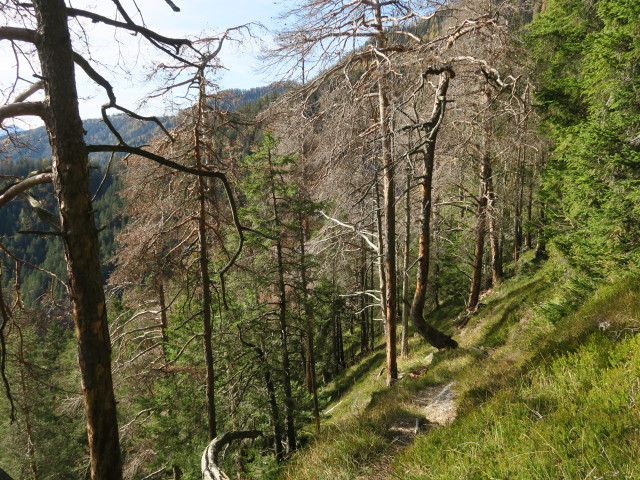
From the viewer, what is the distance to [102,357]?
7.75ft

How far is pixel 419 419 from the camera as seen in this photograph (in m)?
5.29

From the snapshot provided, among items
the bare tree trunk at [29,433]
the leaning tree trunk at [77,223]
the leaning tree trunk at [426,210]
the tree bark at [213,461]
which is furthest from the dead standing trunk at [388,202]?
the bare tree trunk at [29,433]

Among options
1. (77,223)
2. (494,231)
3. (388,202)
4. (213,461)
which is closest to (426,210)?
(388,202)

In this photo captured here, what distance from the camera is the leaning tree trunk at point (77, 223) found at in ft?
7.25

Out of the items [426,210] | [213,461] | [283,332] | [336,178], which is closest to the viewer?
[213,461]

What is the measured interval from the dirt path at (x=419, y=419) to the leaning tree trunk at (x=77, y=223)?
8.74 ft

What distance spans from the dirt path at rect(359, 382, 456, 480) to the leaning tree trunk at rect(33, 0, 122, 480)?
2.66 metres

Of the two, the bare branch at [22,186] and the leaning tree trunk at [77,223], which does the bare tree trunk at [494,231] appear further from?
the bare branch at [22,186]

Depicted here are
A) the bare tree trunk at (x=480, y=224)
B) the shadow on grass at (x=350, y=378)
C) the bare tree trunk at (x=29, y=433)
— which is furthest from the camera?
the shadow on grass at (x=350, y=378)

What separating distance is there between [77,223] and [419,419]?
508 centimetres

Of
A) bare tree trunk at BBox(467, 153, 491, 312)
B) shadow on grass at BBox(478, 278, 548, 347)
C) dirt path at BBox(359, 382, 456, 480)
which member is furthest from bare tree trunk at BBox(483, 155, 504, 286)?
dirt path at BBox(359, 382, 456, 480)

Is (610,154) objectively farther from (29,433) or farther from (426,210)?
(29,433)

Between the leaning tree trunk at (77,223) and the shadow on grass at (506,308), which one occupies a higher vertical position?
the leaning tree trunk at (77,223)

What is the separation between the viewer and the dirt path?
3935 millimetres
